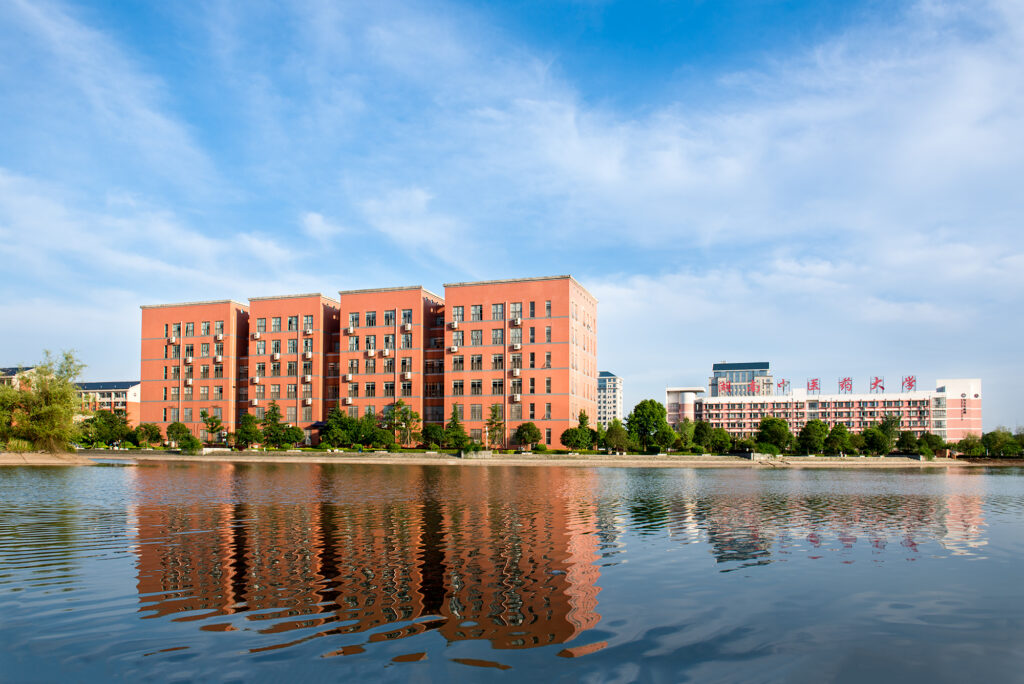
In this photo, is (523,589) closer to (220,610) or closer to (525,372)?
(220,610)

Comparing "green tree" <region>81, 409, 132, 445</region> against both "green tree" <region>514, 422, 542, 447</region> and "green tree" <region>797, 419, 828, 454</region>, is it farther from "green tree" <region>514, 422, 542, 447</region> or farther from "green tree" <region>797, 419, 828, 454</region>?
"green tree" <region>797, 419, 828, 454</region>

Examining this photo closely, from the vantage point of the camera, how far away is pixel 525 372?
2965 inches

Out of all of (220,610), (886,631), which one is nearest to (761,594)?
(886,631)

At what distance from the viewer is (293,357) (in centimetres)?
8450

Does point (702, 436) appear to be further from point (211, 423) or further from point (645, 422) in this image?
point (211, 423)

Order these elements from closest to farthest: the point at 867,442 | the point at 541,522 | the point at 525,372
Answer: the point at 541,522 → the point at 525,372 → the point at 867,442

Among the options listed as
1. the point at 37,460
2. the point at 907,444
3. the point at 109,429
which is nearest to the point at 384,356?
the point at 109,429

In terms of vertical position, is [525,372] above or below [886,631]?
above

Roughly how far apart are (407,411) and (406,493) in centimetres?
5067

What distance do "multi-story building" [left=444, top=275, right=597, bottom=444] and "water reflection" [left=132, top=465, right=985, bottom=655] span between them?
4635 centimetres

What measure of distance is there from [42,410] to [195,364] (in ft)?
134

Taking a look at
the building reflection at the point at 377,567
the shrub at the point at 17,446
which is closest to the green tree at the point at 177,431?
the shrub at the point at 17,446

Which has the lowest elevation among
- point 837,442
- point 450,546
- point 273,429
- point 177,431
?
point 837,442

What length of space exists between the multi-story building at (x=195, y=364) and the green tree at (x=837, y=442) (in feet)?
234
